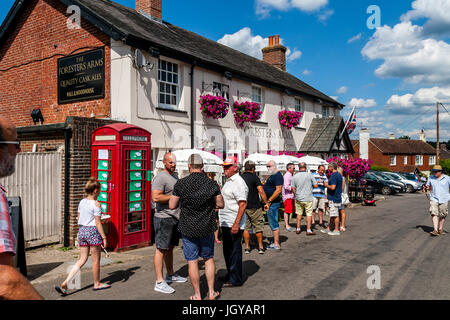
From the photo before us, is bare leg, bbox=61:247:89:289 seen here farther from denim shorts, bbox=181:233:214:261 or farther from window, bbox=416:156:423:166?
window, bbox=416:156:423:166

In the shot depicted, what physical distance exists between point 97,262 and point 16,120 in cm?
1016

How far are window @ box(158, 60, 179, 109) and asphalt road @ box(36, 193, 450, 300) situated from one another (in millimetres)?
5485

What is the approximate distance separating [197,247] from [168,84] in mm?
8067

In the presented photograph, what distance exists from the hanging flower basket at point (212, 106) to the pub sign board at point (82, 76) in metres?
3.64

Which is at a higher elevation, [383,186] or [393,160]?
[393,160]

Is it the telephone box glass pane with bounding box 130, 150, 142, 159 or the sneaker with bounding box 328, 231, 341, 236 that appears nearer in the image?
the telephone box glass pane with bounding box 130, 150, 142, 159

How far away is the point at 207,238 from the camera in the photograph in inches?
193

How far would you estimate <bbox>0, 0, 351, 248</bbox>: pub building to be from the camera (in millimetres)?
8914

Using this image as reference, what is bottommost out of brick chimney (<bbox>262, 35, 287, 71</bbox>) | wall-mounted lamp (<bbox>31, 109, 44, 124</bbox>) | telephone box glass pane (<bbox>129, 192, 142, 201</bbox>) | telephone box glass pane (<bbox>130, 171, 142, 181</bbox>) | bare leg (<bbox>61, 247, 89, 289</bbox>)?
bare leg (<bbox>61, 247, 89, 289</bbox>)

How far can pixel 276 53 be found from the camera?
83.1 feet

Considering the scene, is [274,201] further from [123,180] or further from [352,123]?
[352,123]

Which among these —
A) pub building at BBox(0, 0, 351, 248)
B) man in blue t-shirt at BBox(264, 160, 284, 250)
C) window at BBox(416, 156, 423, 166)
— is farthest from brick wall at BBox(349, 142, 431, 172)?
man in blue t-shirt at BBox(264, 160, 284, 250)

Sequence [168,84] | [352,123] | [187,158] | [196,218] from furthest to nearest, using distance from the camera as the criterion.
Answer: [352,123] < [168,84] < [187,158] < [196,218]

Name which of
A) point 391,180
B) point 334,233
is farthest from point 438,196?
point 391,180
